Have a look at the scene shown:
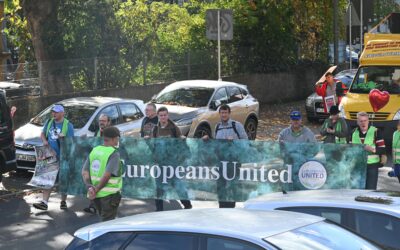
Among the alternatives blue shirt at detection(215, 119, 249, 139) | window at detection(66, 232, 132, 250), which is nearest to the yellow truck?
blue shirt at detection(215, 119, 249, 139)

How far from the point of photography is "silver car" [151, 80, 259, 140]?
61.0ft

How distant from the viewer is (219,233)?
4984 millimetres

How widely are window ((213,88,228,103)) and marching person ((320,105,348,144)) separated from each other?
732 cm

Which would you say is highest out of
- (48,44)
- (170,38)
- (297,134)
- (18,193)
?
(170,38)

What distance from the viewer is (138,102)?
17.5 metres

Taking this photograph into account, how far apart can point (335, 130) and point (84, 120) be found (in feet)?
20.0

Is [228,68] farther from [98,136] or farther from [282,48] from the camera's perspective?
[98,136]

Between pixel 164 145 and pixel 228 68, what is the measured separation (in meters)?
18.7

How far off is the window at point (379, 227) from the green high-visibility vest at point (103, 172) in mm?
3647

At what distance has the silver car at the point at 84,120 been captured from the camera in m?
15.7

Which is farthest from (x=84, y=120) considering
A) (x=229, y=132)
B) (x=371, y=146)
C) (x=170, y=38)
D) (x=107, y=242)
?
(x=170, y=38)

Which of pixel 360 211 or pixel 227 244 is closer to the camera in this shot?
pixel 227 244

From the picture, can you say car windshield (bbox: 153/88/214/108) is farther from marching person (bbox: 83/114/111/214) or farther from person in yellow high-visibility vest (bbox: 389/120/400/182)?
person in yellow high-visibility vest (bbox: 389/120/400/182)

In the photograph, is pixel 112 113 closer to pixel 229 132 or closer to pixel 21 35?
pixel 229 132
